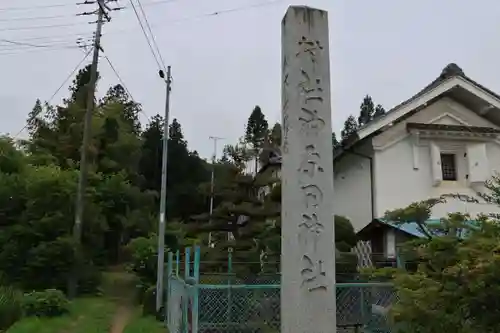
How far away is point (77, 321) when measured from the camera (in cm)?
1330

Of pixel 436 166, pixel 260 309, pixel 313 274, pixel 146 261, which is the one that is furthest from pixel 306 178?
pixel 146 261

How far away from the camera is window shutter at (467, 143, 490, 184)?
14.6 meters

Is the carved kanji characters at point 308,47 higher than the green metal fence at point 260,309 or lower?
higher

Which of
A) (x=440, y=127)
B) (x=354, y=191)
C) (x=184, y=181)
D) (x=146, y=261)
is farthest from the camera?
(x=184, y=181)

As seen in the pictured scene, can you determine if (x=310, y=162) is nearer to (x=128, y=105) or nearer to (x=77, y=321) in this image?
(x=77, y=321)

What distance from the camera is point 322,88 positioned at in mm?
4656

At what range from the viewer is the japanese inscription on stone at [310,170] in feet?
14.2

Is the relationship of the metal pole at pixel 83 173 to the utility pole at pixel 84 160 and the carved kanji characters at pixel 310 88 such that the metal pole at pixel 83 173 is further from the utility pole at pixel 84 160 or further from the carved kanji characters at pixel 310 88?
the carved kanji characters at pixel 310 88

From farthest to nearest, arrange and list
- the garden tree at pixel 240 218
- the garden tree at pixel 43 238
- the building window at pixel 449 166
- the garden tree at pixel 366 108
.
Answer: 1. the garden tree at pixel 366 108
2. the garden tree at pixel 43 238
3. the garden tree at pixel 240 218
4. the building window at pixel 449 166

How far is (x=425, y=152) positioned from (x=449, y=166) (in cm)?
97

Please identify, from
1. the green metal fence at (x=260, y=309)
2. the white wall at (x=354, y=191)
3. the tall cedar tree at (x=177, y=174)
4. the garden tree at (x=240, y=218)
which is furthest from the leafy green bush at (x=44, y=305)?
the tall cedar tree at (x=177, y=174)

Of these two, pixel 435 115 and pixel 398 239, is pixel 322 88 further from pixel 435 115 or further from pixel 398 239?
pixel 435 115

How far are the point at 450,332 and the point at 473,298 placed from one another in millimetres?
324

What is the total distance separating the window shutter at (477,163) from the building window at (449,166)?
1.59 feet
